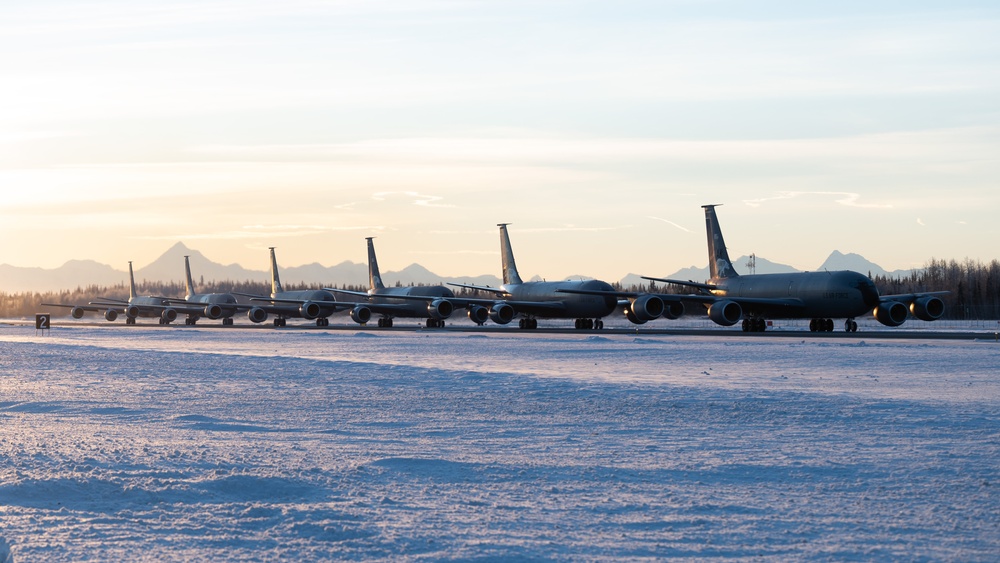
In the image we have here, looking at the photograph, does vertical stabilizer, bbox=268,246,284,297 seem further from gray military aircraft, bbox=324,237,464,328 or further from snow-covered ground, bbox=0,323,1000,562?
snow-covered ground, bbox=0,323,1000,562

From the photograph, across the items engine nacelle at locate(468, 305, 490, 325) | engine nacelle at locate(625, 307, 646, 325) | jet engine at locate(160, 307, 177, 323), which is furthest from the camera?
jet engine at locate(160, 307, 177, 323)

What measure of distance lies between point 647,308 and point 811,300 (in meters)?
9.16

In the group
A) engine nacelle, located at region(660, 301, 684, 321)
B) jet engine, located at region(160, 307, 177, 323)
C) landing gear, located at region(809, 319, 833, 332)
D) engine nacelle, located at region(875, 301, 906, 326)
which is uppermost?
jet engine, located at region(160, 307, 177, 323)

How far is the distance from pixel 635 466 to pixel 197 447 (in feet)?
20.1

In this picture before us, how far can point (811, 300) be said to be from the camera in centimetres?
5275

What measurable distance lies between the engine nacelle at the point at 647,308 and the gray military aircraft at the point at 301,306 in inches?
1356

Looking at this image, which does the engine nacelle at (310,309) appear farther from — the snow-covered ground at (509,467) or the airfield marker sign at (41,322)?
the snow-covered ground at (509,467)

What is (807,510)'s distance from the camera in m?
9.62

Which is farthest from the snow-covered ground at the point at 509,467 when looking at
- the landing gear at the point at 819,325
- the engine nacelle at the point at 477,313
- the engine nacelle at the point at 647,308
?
the engine nacelle at the point at 477,313

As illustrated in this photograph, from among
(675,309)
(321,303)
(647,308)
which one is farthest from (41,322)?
(675,309)

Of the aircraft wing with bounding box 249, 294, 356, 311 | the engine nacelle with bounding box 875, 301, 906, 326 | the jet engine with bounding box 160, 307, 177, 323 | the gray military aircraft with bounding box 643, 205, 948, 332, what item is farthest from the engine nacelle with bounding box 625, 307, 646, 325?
the jet engine with bounding box 160, 307, 177, 323

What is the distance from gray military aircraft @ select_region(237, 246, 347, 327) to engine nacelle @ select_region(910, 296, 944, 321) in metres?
Answer: 48.5

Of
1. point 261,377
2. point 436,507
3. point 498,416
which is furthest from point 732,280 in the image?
point 436,507

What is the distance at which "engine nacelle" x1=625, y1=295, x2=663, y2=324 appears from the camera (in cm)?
5706
